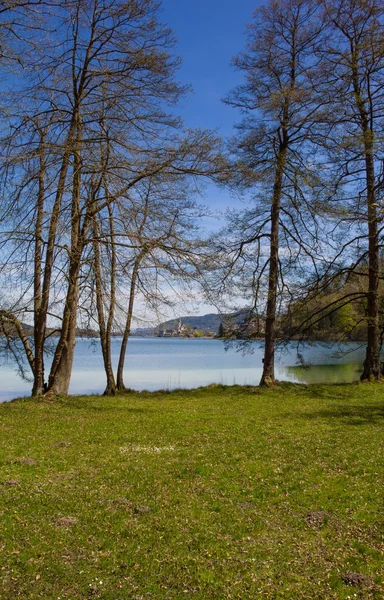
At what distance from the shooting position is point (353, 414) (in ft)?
40.6

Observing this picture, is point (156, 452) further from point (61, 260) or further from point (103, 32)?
point (103, 32)

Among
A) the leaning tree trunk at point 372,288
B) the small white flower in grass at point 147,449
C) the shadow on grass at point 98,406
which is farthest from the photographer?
the leaning tree trunk at point 372,288

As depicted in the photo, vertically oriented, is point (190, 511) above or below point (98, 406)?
above

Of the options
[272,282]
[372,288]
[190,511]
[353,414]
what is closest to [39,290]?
[272,282]

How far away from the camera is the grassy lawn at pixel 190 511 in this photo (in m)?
4.15

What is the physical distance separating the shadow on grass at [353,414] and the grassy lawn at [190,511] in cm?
60

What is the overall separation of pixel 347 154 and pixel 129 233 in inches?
438

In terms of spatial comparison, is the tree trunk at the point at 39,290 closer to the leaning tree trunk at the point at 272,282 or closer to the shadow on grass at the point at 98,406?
the shadow on grass at the point at 98,406

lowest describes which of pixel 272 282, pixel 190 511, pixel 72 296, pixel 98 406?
pixel 98 406

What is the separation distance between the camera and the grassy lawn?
13.6 ft

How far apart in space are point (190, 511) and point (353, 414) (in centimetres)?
816

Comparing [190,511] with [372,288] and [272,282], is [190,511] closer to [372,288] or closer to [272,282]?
[272,282]

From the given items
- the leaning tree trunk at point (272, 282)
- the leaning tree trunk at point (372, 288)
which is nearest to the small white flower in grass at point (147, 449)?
the leaning tree trunk at point (272, 282)

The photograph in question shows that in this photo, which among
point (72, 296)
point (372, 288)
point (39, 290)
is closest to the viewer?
point (72, 296)
